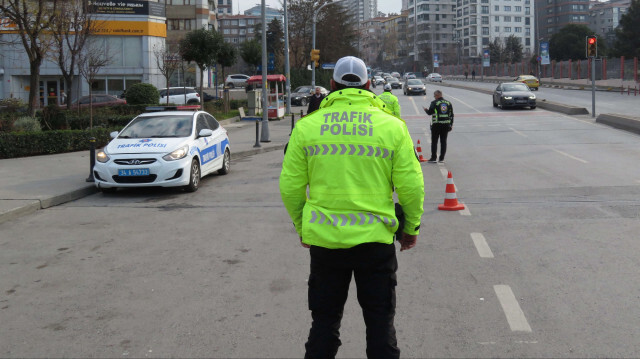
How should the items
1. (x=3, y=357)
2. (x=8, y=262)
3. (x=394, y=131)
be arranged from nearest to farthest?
(x=394, y=131)
(x=3, y=357)
(x=8, y=262)

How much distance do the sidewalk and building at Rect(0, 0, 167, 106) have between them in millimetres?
33485

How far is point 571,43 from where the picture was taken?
93875mm

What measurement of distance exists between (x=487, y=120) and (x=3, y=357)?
1100 inches

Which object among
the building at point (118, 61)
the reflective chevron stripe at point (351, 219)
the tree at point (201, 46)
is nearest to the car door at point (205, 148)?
the reflective chevron stripe at point (351, 219)

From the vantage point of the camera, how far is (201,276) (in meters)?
6.54

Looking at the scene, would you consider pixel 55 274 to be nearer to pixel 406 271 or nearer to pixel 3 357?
pixel 3 357

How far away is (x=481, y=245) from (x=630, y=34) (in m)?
68.5

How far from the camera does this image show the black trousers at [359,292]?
11.1 ft

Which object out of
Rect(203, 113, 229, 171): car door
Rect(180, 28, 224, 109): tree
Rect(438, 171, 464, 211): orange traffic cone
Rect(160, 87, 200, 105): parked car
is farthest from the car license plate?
Rect(160, 87, 200, 105): parked car

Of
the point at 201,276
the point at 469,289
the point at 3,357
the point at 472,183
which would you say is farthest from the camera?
the point at 472,183

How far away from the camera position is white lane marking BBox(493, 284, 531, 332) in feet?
16.1

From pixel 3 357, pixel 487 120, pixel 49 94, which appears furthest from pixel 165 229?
pixel 49 94

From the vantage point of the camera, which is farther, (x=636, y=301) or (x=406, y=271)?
(x=406, y=271)

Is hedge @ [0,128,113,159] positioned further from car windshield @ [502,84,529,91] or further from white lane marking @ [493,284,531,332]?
car windshield @ [502,84,529,91]
